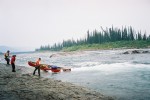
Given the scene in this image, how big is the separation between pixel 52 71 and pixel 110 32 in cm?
11658

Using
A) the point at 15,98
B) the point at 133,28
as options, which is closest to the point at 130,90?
the point at 15,98

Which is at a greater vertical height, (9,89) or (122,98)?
(9,89)

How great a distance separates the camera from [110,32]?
140500 millimetres

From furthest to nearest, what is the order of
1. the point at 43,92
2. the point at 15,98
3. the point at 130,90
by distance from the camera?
the point at 130,90 < the point at 43,92 < the point at 15,98

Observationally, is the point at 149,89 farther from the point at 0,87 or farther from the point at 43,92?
the point at 0,87

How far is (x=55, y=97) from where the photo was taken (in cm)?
1166

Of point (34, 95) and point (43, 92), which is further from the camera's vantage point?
point (43, 92)

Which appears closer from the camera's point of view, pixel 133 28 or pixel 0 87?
pixel 0 87

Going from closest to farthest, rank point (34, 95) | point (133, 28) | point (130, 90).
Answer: point (34, 95)
point (130, 90)
point (133, 28)

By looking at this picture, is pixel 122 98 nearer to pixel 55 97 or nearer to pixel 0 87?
pixel 55 97

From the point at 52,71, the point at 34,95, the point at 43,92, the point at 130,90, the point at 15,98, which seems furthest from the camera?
the point at 52,71

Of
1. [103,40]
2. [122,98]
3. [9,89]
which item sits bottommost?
[122,98]

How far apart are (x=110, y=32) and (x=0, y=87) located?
13222 cm

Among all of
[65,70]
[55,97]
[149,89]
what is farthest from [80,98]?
[65,70]
